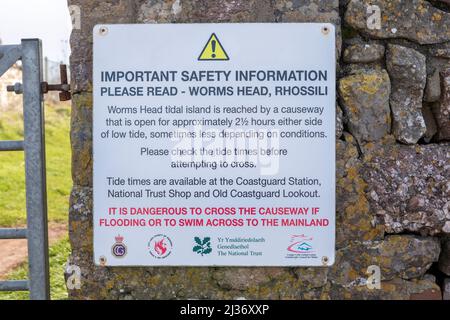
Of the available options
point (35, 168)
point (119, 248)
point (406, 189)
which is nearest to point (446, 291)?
point (406, 189)

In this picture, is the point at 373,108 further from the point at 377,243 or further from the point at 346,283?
the point at 346,283

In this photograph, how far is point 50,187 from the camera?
7.62 metres

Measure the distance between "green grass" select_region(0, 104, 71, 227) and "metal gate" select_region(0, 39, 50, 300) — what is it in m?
3.76

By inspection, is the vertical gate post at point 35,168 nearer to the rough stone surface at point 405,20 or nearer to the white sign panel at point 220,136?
the white sign panel at point 220,136

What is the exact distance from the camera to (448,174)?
7.66 ft

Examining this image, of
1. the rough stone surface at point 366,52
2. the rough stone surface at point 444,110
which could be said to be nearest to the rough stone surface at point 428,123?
the rough stone surface at point 444,110

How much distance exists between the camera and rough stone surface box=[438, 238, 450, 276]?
2.39 metres

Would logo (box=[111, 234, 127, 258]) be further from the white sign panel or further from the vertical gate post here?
the vertical gate post

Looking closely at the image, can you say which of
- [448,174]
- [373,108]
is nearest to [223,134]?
[373,108]

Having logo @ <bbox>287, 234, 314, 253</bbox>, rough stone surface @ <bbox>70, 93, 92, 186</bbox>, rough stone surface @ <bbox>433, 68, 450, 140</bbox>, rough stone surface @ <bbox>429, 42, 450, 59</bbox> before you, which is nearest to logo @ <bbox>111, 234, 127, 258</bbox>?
rough stone surface @ <bbox>70, 93, 92, 186</bbox>

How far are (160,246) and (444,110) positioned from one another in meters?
1.36

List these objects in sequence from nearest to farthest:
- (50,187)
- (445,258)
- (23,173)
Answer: (445,258), (50,187), (23,173)

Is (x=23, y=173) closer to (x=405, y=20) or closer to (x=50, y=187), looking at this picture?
(x=50, y=187)

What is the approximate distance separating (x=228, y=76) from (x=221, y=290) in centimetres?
92
